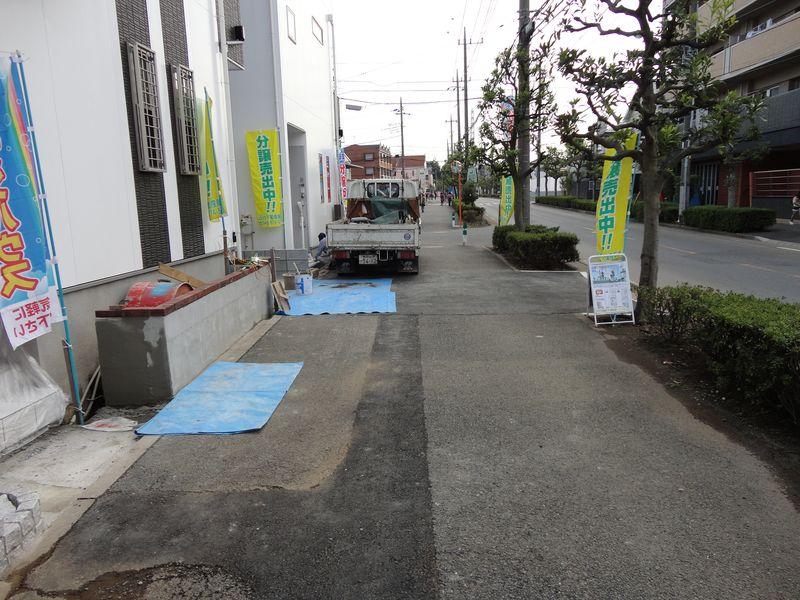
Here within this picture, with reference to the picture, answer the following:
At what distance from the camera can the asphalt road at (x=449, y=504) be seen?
3148 millimetres

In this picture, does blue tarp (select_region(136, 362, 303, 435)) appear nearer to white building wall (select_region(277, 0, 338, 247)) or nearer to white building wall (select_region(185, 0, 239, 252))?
white building wall (select_region(185, 0, 239, 252))

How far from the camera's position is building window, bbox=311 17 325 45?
1950 centimetres

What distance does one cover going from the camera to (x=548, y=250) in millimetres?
14719

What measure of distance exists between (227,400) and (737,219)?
2403cm

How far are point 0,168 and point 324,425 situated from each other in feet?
10.9

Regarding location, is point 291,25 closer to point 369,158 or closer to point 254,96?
point 254,96

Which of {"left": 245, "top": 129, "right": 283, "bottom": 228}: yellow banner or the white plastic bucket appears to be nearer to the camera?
the white plastic bucket

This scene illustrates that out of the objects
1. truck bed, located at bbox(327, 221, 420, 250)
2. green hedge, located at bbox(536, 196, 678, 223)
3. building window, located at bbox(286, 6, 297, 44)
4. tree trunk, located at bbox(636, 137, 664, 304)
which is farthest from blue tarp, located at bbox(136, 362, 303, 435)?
green hedge, located at bbox(536, 196, 678, 223)

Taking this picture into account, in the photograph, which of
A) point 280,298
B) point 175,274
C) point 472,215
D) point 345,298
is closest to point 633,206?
point 472,215

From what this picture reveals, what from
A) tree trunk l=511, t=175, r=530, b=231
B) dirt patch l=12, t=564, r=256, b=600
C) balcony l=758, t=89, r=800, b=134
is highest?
balcony l=758, t=89, r=800, b=134

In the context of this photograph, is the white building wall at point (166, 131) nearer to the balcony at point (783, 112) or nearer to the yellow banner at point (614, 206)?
the yellow banner at point (614, 206)

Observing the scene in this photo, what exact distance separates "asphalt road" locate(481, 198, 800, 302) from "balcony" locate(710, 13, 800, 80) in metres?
8.58

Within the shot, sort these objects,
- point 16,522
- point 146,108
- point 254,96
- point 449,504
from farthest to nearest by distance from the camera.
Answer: point 254,96, point 146,108, point 449,504, point 16,522

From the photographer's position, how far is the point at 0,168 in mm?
4562
